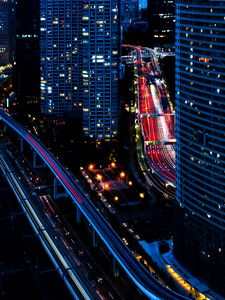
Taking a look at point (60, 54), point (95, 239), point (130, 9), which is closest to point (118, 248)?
point (95, 239)

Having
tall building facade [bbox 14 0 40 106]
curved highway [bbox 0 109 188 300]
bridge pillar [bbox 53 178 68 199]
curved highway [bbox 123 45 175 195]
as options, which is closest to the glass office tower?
curved highway [bbox 123 45 175 195]

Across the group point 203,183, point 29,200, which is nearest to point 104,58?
point 29,200

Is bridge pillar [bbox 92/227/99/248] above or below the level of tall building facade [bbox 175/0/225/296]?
below

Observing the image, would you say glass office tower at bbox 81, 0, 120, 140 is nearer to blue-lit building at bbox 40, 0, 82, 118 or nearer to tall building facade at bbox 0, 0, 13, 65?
blue-lit building at bbox 40, 0, 82, 118

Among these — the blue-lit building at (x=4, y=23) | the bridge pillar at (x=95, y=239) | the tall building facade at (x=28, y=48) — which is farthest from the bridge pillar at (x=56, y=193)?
the blue-lit building at (x=4, y=23)

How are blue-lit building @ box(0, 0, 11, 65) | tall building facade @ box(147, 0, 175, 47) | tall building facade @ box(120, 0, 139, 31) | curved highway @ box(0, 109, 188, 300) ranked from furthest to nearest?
1. tall building facade @ box(120, 0, 139, 31)
2. blue-lit building @ box(0, 0, 11, 65)
3. tall building facade @ box(147, 0, 175, 47)
4. curved highway @ box(0, 109, 188, 300)

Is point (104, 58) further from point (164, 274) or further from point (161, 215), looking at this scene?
point (164, 274)
